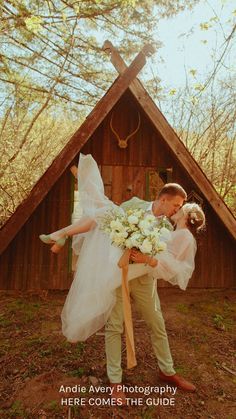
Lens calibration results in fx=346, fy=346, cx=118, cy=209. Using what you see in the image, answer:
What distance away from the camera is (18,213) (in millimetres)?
5066

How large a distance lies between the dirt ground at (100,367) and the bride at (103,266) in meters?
0.60

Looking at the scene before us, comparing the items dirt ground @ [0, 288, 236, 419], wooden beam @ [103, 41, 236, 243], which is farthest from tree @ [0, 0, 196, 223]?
dirt ground @ [0, 288, 236, 419]

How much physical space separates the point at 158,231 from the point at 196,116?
273 inches

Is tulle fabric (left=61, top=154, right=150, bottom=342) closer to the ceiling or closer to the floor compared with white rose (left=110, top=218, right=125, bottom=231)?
closer to the floor

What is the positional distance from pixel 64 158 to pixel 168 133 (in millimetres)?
1647

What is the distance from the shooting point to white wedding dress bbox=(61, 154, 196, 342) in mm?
3055

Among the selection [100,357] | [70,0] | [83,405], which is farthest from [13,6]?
[83,405]

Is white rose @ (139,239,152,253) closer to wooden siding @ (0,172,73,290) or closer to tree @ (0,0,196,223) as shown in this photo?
wooden siding @ (0,172,73,290)

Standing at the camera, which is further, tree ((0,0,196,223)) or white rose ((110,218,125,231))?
tree ((0,0,196,223))

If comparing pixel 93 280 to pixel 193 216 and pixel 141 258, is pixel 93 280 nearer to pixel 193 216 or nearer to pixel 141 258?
pixel 141 258

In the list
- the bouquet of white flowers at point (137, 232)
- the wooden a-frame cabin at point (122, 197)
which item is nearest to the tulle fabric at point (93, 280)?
the bouquet of white flowers at point (137, 232)

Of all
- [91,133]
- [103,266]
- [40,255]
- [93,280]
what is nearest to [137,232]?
[103,266]

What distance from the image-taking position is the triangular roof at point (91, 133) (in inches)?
199

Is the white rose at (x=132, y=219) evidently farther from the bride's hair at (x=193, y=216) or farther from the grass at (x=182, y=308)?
the grass at (x=182, y=308)
